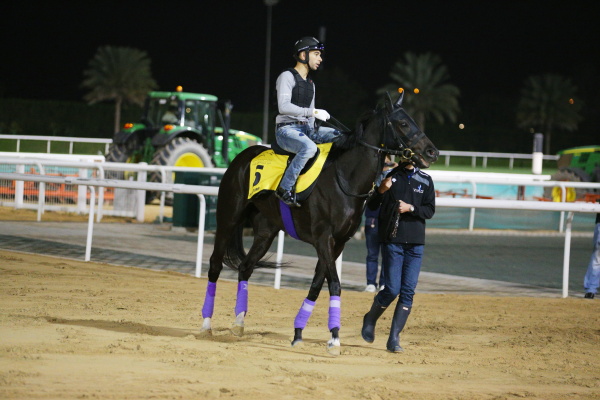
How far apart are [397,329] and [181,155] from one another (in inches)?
491

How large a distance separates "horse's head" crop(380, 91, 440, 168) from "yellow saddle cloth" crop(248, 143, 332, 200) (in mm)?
548

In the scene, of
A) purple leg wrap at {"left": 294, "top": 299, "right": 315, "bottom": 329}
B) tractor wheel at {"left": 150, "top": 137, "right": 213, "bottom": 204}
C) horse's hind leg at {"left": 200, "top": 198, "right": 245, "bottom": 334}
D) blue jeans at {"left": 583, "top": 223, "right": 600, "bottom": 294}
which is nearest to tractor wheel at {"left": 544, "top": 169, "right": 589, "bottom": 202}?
tractor wheel at {"left": 150, "top": 137, "right": 213, "bottom": 204}

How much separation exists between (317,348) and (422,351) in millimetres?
832

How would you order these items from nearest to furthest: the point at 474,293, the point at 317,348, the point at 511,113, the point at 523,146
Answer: the point at 317,348
the point at 474,293
the point at 523,146
the point at 511,113

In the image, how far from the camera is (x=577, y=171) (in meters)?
22.1

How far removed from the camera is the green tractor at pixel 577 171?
65.7 feet

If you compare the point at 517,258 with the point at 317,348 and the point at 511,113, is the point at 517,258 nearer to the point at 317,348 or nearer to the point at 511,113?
the point at 317,348

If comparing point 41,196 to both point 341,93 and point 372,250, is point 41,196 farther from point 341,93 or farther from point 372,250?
point 341,93

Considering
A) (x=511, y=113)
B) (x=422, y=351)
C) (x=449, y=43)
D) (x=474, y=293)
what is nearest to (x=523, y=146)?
(x=511, y=113)

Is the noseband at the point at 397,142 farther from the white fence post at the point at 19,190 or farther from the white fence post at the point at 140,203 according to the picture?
the white fence post at the point at 19,190

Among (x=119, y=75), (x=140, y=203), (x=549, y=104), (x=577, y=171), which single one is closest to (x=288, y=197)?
(x=140, y=203)

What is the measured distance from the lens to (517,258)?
47.5 feet

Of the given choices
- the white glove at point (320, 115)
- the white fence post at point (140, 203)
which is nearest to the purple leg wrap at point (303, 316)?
the white glove at point (320, 115)

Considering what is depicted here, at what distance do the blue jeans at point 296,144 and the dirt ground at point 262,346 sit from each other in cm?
132
